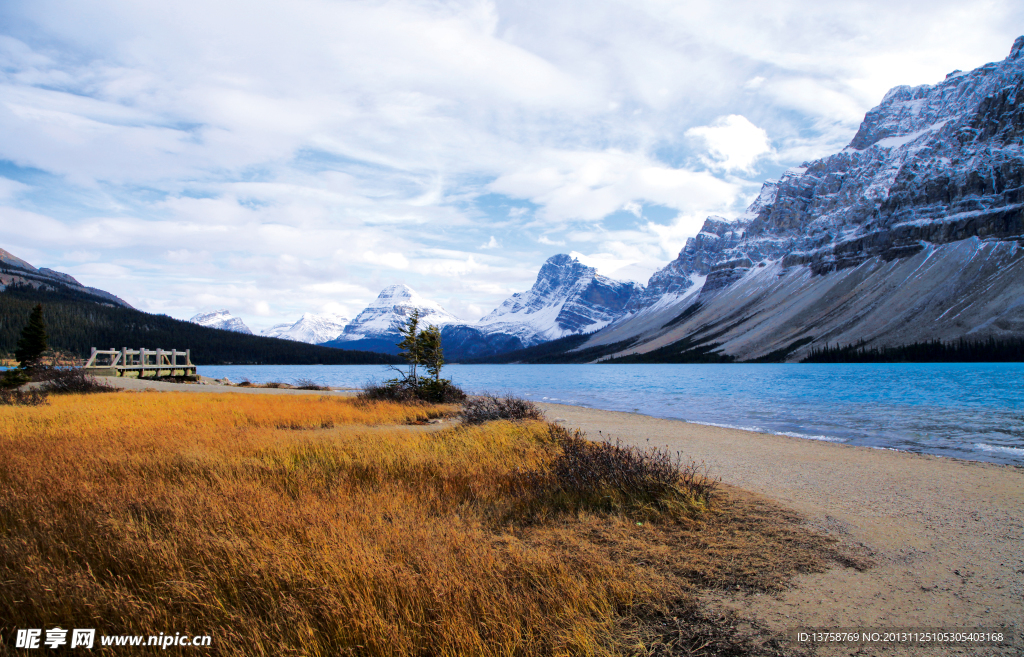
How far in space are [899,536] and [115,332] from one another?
192871 mm

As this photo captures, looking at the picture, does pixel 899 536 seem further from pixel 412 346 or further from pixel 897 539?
pixel 412 346

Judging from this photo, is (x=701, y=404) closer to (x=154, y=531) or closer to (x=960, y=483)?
(x=960, y=483)

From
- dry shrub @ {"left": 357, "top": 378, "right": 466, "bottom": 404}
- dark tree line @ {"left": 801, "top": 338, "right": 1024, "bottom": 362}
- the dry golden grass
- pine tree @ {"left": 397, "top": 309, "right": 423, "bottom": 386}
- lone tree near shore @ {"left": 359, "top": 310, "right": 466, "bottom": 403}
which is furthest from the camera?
dark tree line @ {"left": 801, "top": 338, "right": 1024, "bottom": 362}

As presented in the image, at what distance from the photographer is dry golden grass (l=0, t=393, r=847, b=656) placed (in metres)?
3.98

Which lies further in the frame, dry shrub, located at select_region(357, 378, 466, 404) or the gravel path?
dry shrub, located at select_region(357, 378, 466, 404)

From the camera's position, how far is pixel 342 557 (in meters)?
4.86

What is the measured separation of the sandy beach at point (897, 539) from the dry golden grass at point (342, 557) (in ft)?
2.03

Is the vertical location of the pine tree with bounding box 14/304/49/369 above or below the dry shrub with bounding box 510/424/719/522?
above

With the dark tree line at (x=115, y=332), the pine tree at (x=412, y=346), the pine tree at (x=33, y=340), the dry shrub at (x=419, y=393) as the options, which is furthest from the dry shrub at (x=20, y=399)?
the dark tree line at (x=115, y=332)

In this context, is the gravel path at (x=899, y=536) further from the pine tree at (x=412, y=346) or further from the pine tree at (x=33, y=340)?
the pine tree at (x=33, y=340)

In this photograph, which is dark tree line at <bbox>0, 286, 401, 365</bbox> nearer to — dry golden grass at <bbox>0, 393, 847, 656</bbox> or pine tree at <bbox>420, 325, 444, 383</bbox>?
pine tree at <bbox>420, 325, 444, 383</bbox>

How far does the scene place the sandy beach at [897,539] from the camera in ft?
15.5

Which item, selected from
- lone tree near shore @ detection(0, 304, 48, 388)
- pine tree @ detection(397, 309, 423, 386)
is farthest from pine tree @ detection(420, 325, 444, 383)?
lone tree near shore @ detection(0, 304, 48, 388)

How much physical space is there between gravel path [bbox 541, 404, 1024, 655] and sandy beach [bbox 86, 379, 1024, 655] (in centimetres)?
2
